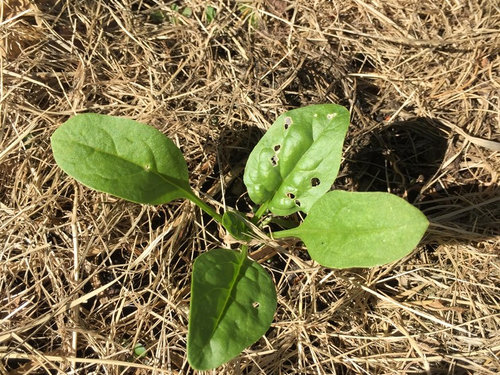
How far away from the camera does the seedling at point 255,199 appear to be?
1.33 meters

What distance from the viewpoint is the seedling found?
4.37 ft

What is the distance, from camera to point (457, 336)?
1.71 metres

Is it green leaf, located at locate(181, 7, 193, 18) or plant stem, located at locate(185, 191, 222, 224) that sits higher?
green leaf, located at locate(181, 7, 193, 18)

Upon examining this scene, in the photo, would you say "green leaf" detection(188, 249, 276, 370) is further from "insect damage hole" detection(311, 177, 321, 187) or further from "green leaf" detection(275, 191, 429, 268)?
"insect damage hole" detection(311, 177, 321, 187)

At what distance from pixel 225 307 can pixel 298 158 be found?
55 cm

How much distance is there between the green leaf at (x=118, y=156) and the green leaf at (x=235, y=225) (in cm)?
20

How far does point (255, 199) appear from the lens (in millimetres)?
1707

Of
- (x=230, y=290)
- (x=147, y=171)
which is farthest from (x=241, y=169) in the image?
(x=230, y=290)

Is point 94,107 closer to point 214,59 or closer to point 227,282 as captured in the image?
point 214,59

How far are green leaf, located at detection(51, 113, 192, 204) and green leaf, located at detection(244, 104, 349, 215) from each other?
0.29 meters

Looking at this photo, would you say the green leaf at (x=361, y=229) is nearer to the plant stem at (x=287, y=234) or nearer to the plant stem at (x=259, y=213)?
the plant stem at (x=287, y=234)

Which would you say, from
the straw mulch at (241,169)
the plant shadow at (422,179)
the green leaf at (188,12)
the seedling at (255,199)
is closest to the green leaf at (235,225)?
the seedling at (255,199)

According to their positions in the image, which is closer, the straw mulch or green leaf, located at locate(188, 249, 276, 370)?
green leaf, located at locate(188, 249, 276, 370)

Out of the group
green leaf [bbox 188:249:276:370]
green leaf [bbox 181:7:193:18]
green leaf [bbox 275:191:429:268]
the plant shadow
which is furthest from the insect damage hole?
green leaf [bbox 181:7:193:18]
